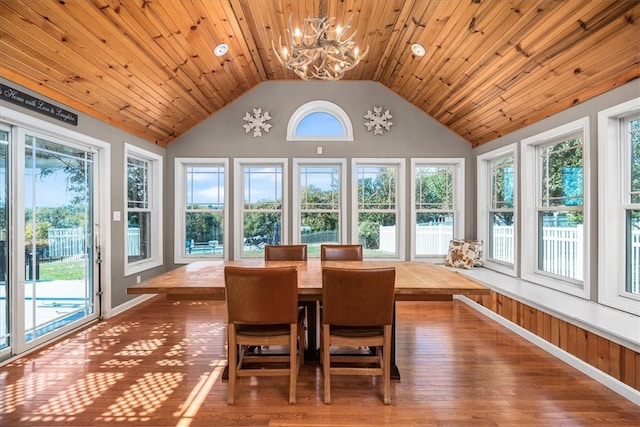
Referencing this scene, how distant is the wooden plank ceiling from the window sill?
186 centimetres

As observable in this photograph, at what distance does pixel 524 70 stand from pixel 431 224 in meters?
2.56

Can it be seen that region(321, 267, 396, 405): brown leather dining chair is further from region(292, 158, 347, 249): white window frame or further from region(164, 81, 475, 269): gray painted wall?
region(164, 81, 475, 269): gray painted wall

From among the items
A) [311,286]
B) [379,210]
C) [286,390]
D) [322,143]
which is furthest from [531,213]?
[286,390]

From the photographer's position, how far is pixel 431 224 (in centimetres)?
504

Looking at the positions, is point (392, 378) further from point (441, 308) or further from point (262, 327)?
point (441, 308)

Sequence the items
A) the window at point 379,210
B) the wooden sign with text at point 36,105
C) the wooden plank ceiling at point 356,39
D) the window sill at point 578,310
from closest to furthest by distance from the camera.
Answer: the window sill at point 578,310, the wooden plank ceiling at point 356,39, the wooden sign with text at point 36,105, the window at point 379,210

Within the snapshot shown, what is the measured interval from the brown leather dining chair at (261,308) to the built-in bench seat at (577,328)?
2.20 meters

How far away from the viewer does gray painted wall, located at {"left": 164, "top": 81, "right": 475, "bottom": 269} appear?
487cm

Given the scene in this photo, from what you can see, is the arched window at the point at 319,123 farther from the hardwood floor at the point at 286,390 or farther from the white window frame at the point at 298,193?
the hardwood floor at the point at 286,390

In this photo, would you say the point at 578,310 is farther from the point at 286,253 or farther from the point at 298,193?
the point at 298,193

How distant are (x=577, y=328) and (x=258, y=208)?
4084 mm

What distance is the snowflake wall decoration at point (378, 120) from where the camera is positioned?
484cm

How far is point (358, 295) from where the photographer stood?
1932 mm

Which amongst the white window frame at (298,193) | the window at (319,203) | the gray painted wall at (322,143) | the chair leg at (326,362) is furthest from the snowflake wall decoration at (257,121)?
the chair leg at (326,362)
